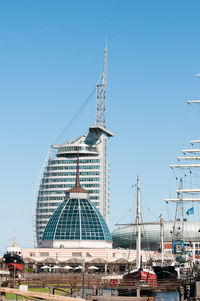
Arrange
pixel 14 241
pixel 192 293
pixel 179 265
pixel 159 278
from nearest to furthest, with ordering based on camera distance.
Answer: pixel 192 293
pixel 159 278
pixel 179 265
pixel 14 241

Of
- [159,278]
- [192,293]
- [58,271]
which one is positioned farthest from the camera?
[58,271]

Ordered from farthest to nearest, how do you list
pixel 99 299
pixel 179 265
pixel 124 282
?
pixel 179 265 < pixel 124 282 < pixel 99 299

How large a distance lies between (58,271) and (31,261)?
1316 cm

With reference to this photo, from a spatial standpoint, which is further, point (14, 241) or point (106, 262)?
point (106, 262)

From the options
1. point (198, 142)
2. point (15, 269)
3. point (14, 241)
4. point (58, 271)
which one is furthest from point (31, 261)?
point (198, 142)

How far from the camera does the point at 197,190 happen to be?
127188 mm

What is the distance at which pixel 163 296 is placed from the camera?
8262 centimetres

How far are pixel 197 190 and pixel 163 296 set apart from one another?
1859 inches

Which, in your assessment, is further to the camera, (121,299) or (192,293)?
(192,293)

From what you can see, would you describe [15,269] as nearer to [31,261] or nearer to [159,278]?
[159,278]

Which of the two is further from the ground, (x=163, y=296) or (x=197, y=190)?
(x=197, y=190)

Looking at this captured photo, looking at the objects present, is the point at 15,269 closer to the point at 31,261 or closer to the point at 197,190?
the point at 197,190

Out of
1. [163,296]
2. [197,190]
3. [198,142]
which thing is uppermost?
[198,142]

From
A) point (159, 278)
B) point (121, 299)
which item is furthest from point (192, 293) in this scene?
point (159, 278)
